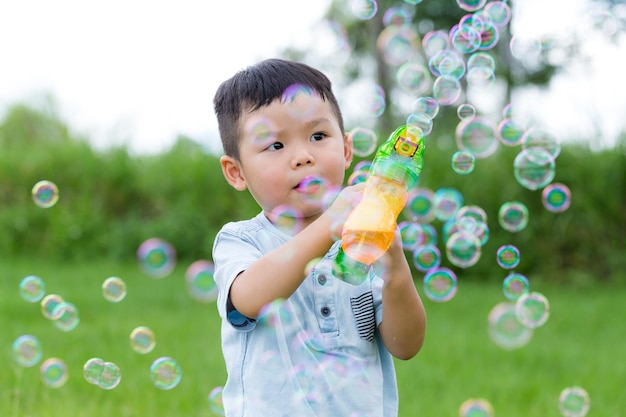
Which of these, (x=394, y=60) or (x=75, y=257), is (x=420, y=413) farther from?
(x=75, y=257)

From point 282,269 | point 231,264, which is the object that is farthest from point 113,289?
point 282,269

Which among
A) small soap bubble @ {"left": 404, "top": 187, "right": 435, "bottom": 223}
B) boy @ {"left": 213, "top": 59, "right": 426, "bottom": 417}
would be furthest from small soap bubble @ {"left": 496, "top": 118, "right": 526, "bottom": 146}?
boy @ {"left": 213, "top": 59, "right": 426, "bottom": 417}

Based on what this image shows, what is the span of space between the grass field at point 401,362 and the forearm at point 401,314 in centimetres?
180

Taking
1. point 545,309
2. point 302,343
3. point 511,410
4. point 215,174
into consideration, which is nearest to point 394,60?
point 545,309

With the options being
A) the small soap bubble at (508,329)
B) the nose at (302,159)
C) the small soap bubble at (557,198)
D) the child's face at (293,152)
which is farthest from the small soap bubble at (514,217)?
the nose at (302,159)

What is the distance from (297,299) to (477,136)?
1.26 m

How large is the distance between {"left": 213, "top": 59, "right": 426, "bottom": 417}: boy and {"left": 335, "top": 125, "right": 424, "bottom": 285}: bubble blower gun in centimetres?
17

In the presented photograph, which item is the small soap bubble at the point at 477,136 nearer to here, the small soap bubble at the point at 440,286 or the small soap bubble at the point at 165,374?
the small soap bubble at the point at 440,286

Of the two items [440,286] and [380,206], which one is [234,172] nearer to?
[380,206]

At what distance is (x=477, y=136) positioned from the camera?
115 inches

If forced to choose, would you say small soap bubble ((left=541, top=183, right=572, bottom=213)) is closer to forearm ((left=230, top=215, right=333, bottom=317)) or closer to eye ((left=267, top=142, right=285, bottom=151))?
eye ((left=267, top=142, right=285, bottom=151))

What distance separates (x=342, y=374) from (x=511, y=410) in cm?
216

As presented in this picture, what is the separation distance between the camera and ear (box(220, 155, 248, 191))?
82.0 inches

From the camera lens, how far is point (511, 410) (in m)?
3.79
